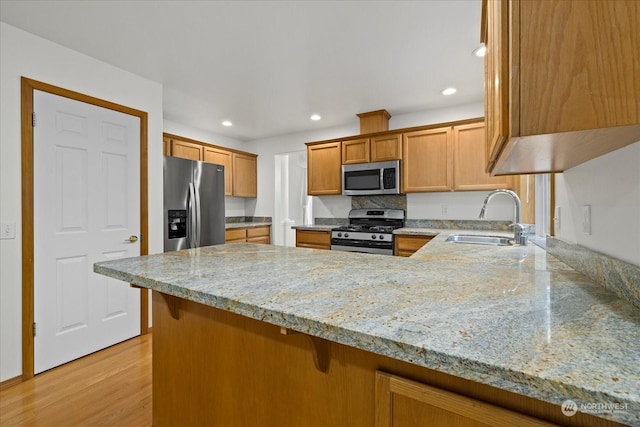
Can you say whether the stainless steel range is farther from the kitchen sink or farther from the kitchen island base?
the kitchen island base

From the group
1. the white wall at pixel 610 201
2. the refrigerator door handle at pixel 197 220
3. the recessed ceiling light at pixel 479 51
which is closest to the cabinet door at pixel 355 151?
the recessed ceiling light at pixel 479 51

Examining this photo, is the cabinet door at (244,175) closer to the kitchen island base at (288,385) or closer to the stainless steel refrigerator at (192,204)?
the stainless steel refrigerator at (192,204)

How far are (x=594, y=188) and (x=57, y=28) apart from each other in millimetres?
3198

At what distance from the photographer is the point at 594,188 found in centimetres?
105

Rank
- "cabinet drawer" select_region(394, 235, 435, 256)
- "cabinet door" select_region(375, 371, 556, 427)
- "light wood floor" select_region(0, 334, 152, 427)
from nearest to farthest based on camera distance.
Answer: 1. "cabinet door" select_region(375, 371, 556, 427)
2. "light wood floor" select_region(0, 334, 152, 427)
3. "cabinet drawer" select_region(394, 235, 435, 256)

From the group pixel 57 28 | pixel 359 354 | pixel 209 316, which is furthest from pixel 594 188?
pixel 57 28

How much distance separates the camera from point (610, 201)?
0.92 m

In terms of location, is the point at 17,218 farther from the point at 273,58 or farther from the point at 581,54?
the point at 581,54

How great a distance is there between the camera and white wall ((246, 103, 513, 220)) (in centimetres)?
352

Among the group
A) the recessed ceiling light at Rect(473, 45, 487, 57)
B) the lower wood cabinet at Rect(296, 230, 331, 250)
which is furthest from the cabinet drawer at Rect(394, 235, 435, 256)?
the recessed ceiling light at Rect(473, 45, 487, 57)

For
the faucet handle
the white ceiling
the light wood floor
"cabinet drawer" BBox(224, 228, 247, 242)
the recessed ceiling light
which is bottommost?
the light wood floor

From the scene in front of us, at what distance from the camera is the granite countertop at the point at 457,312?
447mm

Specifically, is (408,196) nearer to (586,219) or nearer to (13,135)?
(586,219)

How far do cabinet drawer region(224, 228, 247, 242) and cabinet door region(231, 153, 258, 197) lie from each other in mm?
709
